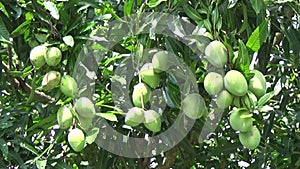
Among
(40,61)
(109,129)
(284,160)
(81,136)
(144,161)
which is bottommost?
(144,161)

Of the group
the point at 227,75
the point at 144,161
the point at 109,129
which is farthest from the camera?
the point at 144,161

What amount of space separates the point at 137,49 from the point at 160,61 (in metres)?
0.07

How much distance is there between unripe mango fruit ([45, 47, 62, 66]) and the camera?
1.17m

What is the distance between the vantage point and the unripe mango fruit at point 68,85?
3.90ft

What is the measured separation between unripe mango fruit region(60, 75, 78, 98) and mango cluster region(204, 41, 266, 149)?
1.08 feet

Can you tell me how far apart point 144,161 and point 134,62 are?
2.28 feet

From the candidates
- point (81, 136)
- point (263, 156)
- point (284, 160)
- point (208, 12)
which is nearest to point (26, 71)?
point (81, 136)

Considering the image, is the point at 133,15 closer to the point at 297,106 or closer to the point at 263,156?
the point at 263,156

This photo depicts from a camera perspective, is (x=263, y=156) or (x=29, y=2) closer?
(x=29, y=2)

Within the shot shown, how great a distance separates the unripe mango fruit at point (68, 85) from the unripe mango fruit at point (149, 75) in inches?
6.4

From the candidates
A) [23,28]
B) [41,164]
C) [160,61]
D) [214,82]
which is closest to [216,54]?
[214,82]

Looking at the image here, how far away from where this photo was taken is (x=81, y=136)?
1.18 meters

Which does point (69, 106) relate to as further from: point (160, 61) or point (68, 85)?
point (160, 61)

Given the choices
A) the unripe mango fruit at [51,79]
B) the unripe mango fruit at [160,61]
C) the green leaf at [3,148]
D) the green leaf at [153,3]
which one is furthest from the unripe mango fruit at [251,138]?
the green leaf at [3,148]
